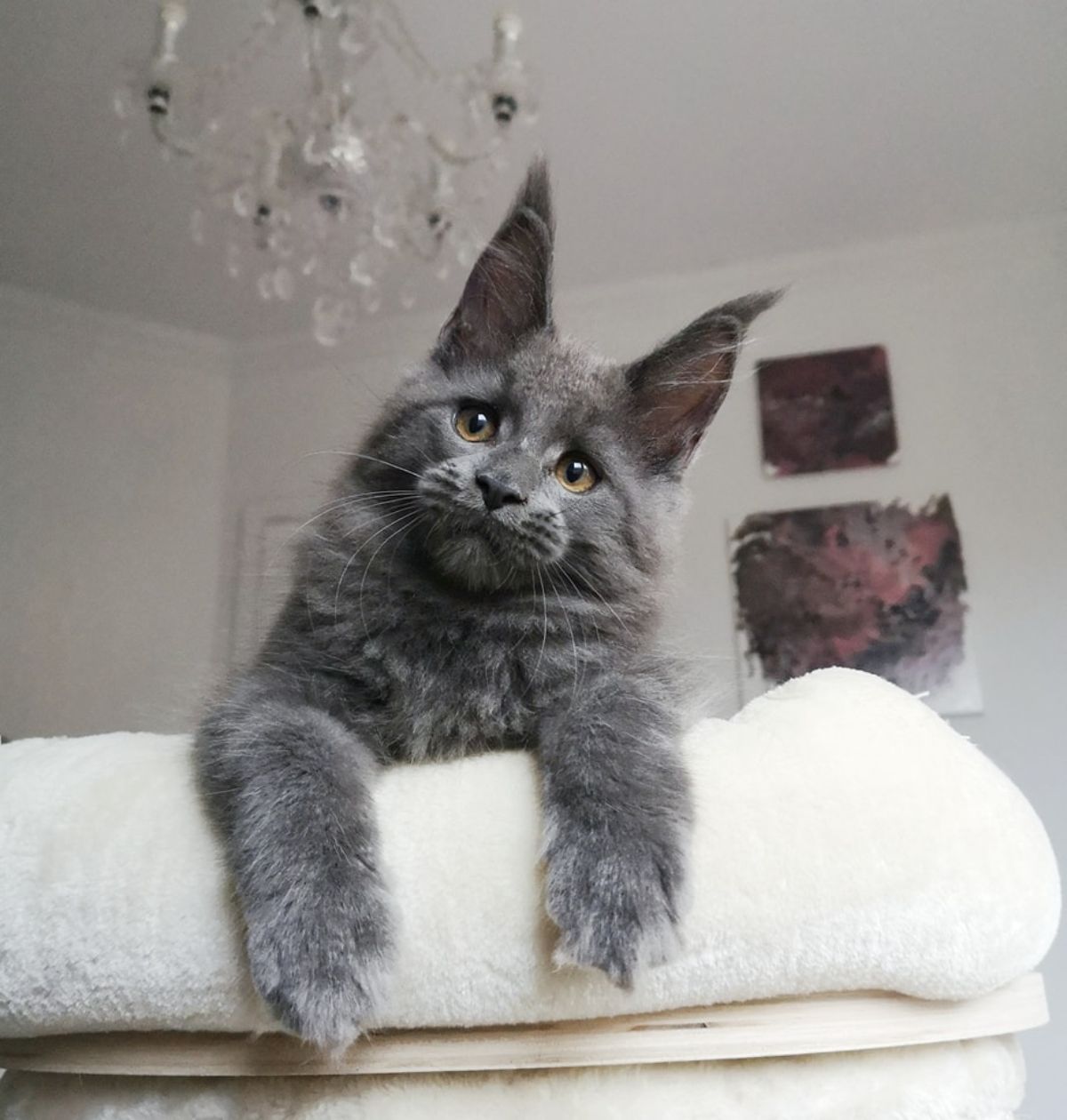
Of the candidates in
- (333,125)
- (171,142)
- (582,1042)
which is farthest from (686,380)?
(171,142)

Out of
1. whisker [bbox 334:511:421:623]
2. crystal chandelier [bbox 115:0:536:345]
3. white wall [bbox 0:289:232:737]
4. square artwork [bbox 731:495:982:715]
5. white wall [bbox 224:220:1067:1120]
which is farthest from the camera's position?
white wall [bbox 0:289:232:737]

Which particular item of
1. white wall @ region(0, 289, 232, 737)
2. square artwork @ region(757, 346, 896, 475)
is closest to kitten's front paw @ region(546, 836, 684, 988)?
square artwork @ region(757, 346, 896, 475)

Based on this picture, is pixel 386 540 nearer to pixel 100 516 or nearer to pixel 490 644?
pixel 490 644

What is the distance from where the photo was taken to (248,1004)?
1.86ft

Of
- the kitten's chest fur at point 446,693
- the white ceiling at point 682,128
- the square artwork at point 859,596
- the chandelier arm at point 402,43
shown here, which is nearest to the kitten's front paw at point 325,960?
the kitten's chest fur at point 446,693

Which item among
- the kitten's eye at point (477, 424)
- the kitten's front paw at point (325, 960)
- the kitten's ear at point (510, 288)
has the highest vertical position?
the kitten's ear at point (510, 288)

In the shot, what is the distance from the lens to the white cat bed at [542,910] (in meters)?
0.56

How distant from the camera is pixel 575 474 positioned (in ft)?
3.18

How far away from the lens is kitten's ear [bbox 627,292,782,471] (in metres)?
0.91

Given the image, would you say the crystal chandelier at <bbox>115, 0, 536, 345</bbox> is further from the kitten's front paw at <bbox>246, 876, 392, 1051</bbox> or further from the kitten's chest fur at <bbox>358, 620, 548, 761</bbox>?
the kitten's front paw at <bbox>246, 876, 392, 1051</bbox>

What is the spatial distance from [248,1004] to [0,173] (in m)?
3.16

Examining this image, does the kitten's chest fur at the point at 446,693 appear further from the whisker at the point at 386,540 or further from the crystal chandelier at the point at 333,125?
the crystal chandelier at the point at 333,125

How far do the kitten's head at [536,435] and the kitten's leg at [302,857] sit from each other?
0.25 m

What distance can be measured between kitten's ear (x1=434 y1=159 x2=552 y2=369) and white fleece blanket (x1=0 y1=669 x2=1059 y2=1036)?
60 cm
